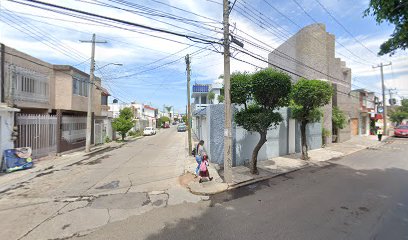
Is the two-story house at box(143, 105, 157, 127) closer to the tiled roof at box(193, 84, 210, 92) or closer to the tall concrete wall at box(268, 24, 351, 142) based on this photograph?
the tiled roof at box(193, 84, 210, 92)

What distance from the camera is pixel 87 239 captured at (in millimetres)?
4047

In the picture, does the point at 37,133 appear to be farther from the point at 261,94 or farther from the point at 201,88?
the point at 201,88

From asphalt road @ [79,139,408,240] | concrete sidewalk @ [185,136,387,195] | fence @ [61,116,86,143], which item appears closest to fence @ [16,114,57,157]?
fence @ [61,116,86,143]

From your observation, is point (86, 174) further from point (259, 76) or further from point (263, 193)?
point (259, 76)

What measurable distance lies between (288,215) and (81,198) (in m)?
6.01

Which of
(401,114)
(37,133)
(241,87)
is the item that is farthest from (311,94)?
(401,114)

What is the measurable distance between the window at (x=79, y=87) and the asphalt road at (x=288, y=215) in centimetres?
1400

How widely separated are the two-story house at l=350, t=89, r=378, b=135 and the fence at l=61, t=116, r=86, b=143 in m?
27.7

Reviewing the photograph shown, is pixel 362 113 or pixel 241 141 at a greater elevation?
pixel 362 113

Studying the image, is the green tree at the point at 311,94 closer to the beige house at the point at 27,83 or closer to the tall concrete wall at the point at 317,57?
the tall concrete wall at the point at 317,57

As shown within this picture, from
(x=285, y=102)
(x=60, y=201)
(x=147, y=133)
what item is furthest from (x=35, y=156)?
(x=147, y=133)

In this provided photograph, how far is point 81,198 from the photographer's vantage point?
248 inches

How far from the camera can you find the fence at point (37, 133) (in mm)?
11062

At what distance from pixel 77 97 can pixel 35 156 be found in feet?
17.9
